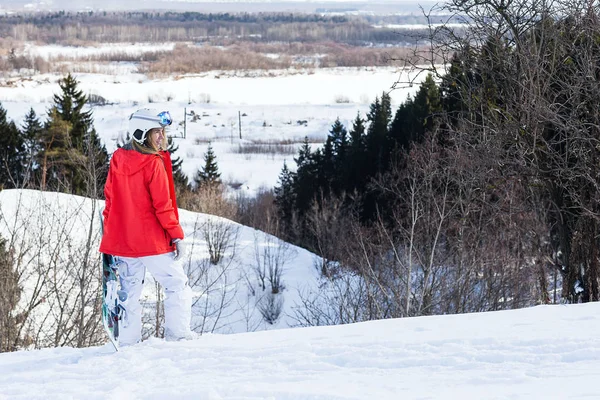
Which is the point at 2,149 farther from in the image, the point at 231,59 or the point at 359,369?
the point at 231,59

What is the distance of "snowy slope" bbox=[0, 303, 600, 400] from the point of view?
4656 millimetres

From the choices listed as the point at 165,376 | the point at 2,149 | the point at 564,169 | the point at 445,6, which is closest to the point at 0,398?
the point at 165,376

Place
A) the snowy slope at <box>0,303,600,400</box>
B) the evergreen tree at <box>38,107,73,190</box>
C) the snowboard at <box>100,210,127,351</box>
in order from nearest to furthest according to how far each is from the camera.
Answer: the snowy slope at <box>0,303,600,400</box>
the snowboard at <box>100,210,127,351</box>
the evergreen tree at <box>38,107,73,190</box>

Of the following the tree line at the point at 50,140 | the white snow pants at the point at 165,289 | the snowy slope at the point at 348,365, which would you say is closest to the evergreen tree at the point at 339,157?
the tree line at the point at 50,140

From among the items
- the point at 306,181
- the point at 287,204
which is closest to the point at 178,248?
the point at 306,181

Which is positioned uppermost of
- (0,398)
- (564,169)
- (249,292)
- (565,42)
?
(565,42)

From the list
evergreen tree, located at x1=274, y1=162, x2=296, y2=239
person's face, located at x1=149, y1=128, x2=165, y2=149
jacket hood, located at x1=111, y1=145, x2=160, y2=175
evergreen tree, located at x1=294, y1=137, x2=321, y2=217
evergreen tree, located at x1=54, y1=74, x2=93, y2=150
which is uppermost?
person's face, located at x1=149, y1=128, x2=165, y2=149

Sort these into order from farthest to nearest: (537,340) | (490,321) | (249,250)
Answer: (249,250) → (490,321) → (537,340)

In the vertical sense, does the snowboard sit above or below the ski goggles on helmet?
below

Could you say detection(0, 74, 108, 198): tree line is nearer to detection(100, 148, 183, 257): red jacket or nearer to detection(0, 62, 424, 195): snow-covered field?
detection(0, 62, 424, 195): snow-covered field

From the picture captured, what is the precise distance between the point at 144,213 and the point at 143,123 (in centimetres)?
71

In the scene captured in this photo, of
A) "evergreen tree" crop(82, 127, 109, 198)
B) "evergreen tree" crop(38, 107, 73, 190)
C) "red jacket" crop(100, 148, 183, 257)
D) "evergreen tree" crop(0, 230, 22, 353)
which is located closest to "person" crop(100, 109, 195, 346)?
"red jacket" crop(100, 148, 183, 257)

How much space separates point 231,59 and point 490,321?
5533 inches

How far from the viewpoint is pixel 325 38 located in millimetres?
187500
